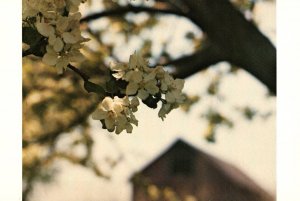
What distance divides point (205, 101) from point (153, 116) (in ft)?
0.71

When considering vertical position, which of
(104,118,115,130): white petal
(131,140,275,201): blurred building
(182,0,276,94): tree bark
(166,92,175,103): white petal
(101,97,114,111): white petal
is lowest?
(131,140,275,201): blurred building

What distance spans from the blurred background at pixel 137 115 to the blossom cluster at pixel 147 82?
2.57 feet

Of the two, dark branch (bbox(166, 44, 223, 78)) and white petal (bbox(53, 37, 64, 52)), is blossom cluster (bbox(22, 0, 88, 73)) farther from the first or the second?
dark branch (bbox(166, 44, 223, 78))

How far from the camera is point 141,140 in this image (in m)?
1.70

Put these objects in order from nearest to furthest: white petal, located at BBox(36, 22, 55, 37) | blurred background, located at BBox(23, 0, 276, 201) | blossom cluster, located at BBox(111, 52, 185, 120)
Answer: white petal, located at BBox(36, 22, 55, 37) → blossom cluster, located at BBox(111, 52, 185, 120) → blurred background, located at BBox(23, 0, 276, 201)

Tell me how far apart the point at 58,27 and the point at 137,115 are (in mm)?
932

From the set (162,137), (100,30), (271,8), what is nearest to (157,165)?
(162,137)

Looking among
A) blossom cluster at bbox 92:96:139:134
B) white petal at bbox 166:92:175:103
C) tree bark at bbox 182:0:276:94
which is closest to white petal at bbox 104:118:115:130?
blossom cluster at bbox 92:96:139:134

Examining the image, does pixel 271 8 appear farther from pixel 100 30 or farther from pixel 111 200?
pixel 111 200

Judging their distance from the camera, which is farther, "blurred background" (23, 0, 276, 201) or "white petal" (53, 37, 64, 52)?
"blurred background" (23, 0, 276, 201)

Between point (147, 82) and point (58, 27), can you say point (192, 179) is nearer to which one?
point (147, 82)

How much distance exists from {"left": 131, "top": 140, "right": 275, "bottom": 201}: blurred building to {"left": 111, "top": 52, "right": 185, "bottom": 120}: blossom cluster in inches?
33.3

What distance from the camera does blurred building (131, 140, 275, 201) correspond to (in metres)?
1.73

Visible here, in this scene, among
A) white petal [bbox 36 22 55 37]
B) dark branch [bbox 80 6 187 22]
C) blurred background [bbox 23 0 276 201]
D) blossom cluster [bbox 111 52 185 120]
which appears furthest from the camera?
dark branch [bbox 80 6 187 22]
